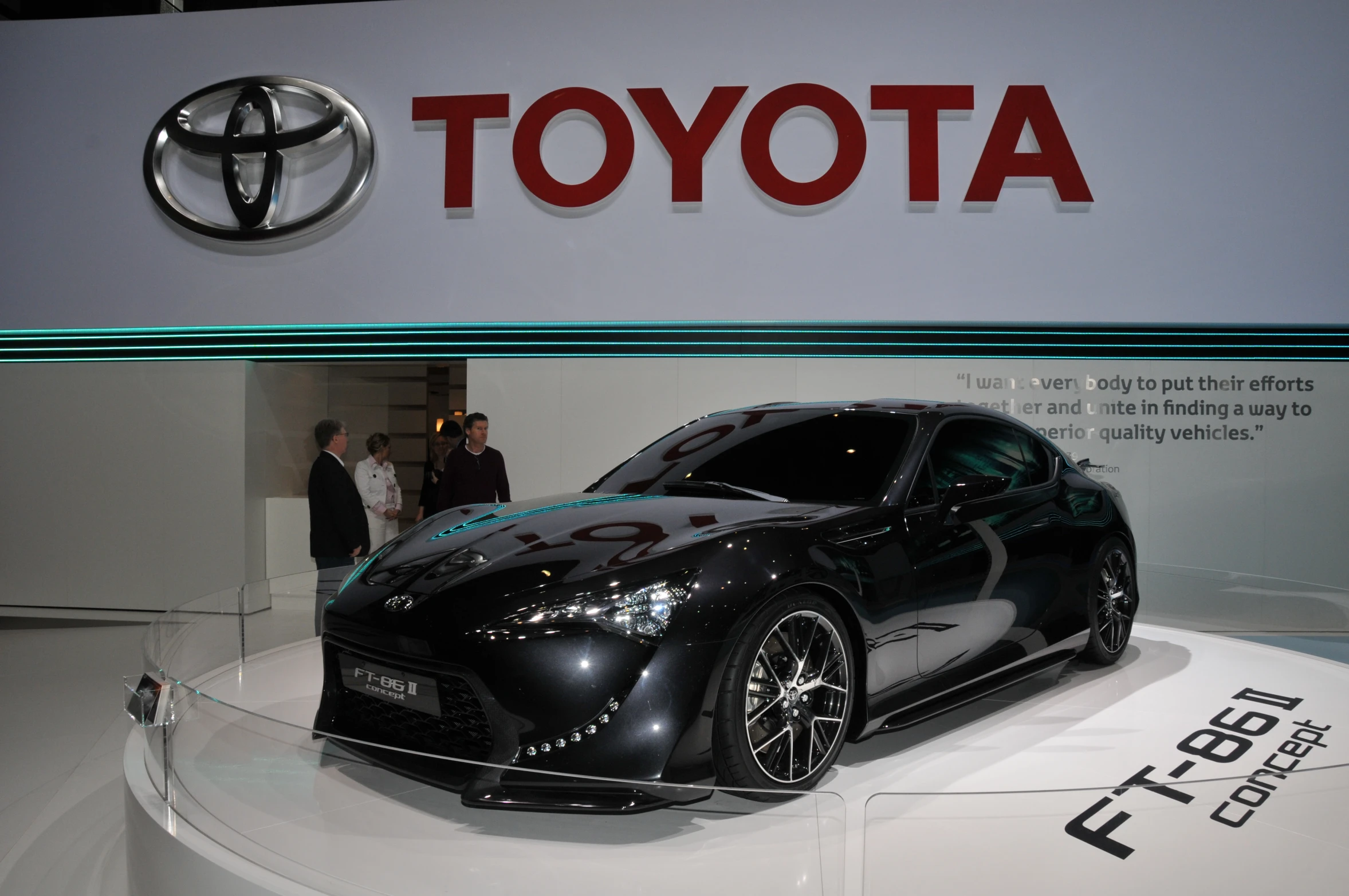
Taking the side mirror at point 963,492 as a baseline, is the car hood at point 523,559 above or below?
below

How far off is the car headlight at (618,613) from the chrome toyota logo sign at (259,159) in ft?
18.9

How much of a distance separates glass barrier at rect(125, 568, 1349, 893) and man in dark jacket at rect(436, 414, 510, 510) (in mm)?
3097

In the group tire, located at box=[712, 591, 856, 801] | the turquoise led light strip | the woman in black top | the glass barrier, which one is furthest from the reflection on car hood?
the woman in black top

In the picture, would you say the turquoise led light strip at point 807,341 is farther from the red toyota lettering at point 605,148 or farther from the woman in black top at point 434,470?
the red toyota lettering at point 605,148

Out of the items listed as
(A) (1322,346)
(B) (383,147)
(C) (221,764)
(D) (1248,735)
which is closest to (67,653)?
(B) (383,147)

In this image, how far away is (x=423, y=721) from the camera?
7.73 feet

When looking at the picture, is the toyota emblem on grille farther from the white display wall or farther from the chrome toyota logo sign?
the chrome toyota logo sign

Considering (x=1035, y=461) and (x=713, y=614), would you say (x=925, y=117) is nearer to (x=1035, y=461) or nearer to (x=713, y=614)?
(x=1035, y=461)

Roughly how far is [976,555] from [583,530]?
1289 millimetres

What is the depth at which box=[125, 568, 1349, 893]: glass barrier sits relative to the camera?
157 cm

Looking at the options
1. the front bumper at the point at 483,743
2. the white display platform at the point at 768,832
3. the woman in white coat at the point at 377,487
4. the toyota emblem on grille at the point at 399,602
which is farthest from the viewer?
the woman in white coat at the point at 377,487

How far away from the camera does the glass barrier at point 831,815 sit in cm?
157

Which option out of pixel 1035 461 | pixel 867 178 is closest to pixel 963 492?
pixel 1035 461

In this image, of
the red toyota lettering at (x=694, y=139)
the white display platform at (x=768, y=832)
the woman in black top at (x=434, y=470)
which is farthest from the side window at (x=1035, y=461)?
the woman in black top at (x=434, y=470)
